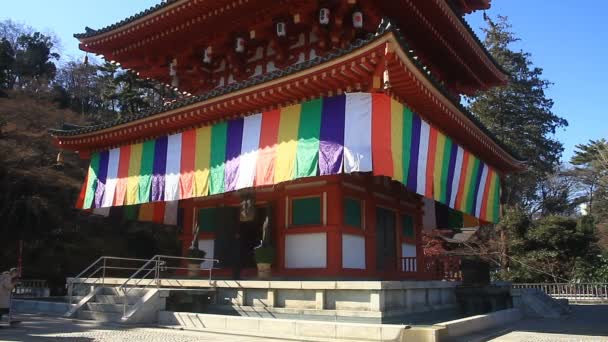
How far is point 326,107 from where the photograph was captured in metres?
11.7

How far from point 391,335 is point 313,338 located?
1.59 m

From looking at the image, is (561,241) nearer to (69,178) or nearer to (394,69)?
(394,69)

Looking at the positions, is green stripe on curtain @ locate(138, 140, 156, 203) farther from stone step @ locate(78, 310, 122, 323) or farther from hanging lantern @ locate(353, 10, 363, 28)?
hanging lantern @ locate(353, 10, 363, 28)

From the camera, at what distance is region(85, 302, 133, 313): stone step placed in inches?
494

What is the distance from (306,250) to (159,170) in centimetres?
527

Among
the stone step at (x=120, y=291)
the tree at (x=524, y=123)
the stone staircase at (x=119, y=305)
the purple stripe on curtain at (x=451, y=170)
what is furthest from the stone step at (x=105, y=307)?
the tree at (x=524, y=123)

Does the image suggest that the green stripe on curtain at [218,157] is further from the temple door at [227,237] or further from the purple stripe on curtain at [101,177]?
the purple stripe on curtain at [101,177]

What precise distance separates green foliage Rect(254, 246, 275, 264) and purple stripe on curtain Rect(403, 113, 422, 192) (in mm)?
3927

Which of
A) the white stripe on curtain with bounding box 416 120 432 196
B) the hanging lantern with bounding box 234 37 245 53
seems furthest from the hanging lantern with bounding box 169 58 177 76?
the white stripe on curtain with bounding box 416 120 432 196

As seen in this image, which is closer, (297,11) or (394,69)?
(394,69)

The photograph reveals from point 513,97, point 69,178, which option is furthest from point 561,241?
point 69,178

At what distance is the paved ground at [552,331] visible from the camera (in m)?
10.1

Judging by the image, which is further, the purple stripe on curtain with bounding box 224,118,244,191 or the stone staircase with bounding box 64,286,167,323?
the purple stripe on curtain with bounding box 224,118,244,191

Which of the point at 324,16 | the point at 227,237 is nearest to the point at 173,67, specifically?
the point at 324,16
